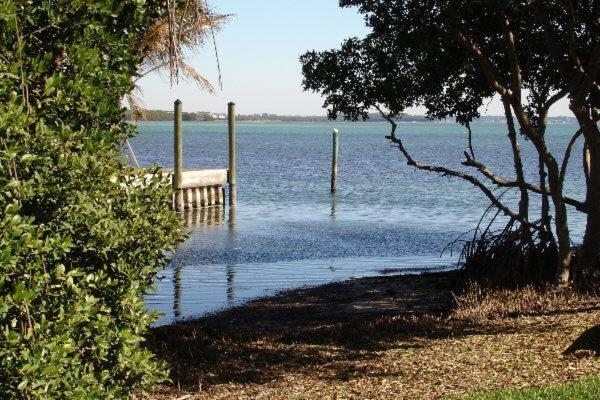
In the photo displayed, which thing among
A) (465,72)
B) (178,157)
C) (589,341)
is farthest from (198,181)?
(589,341)

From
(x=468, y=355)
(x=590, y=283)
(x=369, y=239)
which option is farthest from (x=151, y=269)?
(x=369, y=239)

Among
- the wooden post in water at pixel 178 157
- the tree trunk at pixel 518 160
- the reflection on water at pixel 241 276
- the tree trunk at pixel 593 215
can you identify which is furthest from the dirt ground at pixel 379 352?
the wooden post in water at pixel 178 157

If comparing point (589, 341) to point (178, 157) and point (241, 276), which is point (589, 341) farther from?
point (178, 157)

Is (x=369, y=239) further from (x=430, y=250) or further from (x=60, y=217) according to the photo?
(x=60, y=217)

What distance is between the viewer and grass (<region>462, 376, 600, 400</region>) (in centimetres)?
827

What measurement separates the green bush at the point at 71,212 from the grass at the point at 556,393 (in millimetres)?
3303

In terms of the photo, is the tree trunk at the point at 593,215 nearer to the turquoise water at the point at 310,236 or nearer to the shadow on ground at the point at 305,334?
the shadow on ground at the point at 305,334

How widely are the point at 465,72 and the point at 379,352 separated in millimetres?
7137

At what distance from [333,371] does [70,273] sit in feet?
15.9

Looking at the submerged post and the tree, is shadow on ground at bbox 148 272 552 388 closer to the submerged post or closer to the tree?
the tree

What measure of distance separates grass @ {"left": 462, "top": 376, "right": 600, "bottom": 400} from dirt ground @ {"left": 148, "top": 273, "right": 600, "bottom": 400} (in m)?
0.50

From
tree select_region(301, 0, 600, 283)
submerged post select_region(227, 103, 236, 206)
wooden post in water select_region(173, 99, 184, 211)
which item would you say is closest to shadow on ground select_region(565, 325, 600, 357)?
tree select_region(301, 0, 600, 283)

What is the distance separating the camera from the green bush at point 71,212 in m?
5.97

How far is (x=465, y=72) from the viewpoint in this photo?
54.0 feet
